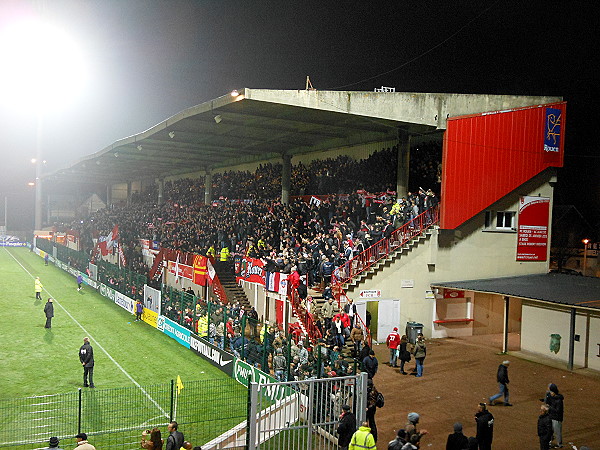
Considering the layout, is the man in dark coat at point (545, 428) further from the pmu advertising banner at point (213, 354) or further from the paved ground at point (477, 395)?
the pmu advertising banner at point (213, 354)

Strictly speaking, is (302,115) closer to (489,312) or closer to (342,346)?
(342,346)

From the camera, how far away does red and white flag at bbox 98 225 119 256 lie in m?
38.4

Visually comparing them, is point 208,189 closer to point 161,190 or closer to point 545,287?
point 161,190

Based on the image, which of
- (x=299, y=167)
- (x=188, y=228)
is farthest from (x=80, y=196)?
(x=299, y=167)

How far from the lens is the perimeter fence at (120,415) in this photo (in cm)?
1148

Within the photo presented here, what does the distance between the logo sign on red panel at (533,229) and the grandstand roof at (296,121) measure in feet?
15.4

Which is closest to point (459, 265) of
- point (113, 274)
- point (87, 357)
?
point (87, 357)

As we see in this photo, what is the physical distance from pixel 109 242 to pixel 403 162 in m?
24.2

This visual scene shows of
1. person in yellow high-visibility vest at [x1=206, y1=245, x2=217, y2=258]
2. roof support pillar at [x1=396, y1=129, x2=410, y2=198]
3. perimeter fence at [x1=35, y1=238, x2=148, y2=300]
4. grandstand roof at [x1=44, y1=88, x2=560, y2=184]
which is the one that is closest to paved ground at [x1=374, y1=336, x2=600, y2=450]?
roof support pillar at [x1=396, y1=129, x2=410, y2=198]

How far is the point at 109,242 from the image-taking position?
126 ft

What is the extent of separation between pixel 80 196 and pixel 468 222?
7158 cm

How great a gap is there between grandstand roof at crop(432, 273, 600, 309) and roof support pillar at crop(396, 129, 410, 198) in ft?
15.2

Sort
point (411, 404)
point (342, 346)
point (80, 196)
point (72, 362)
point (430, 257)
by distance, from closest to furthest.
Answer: point (411, 404) → point (342, 346) → point (72, 362) → point (430, 257) → point (80, 196)

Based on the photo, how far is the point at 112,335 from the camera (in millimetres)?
23406
